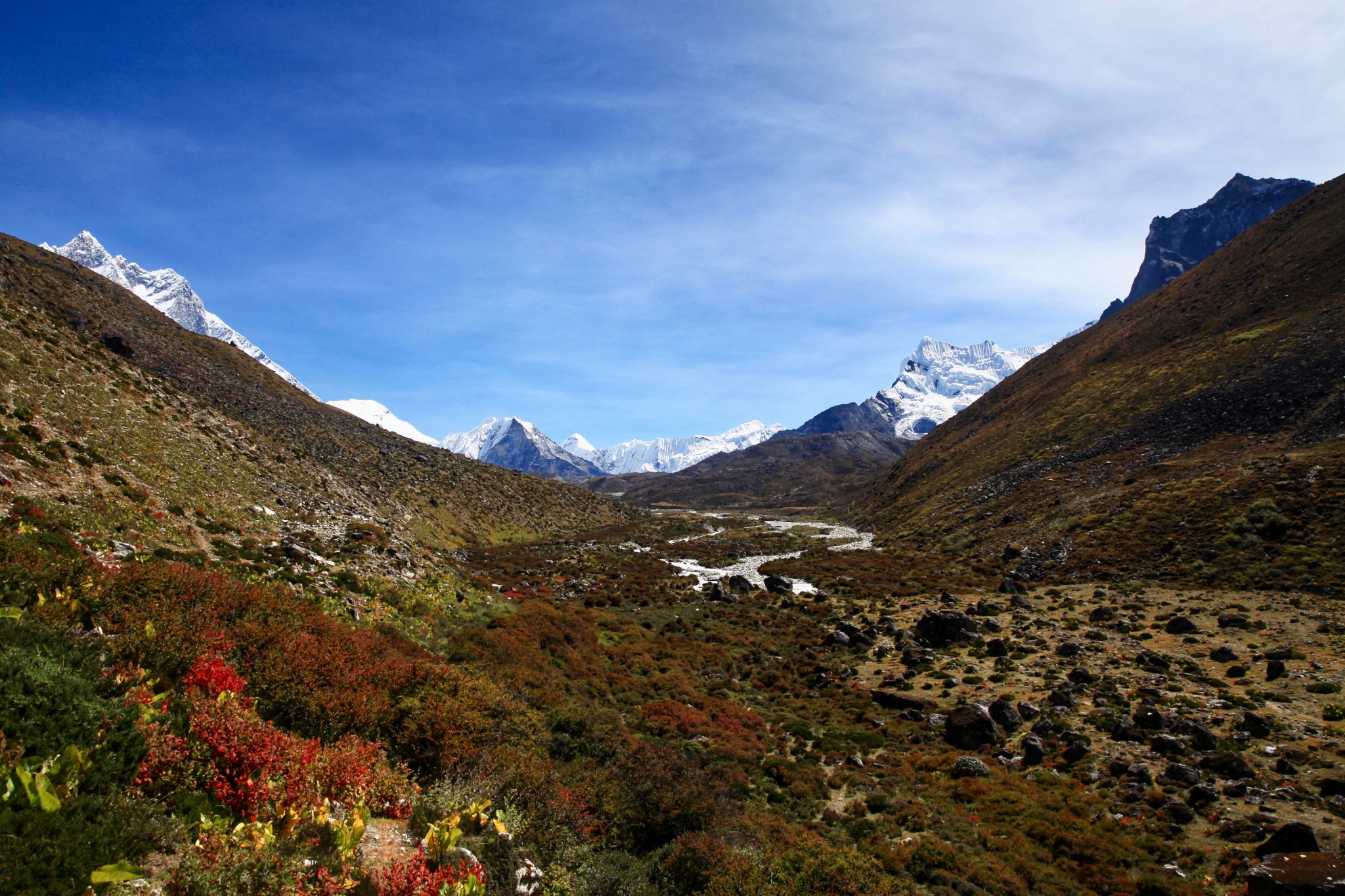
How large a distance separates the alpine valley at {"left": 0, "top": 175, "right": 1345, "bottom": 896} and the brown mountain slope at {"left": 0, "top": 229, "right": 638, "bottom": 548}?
12.2 inches

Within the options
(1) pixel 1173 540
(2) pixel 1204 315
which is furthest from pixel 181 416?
(2) pixel 1204 315

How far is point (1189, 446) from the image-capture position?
Answer: 2415 inches

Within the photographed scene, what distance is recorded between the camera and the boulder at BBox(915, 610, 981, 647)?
115ft

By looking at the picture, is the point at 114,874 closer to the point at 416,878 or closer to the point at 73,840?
the point at 73,840

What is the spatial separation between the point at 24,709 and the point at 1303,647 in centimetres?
4295

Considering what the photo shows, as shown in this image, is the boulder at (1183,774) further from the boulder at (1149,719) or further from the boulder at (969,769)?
the boulder at (969,769)

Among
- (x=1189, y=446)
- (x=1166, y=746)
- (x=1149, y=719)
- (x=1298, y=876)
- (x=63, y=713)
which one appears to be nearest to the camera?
(x=63, y=713)

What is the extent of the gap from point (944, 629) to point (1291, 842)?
22.8m

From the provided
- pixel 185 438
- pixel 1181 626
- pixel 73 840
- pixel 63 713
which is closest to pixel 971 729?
pixel 1181 626

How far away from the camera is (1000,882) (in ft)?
44.8

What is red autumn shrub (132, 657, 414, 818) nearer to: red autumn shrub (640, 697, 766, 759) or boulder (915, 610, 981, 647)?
red autumn shrub (640, 697, 766, 759)

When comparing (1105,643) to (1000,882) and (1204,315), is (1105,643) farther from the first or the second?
(1204,315)

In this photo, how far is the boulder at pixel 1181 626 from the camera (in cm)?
3055

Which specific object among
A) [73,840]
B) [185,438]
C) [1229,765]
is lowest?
[1229,765]
